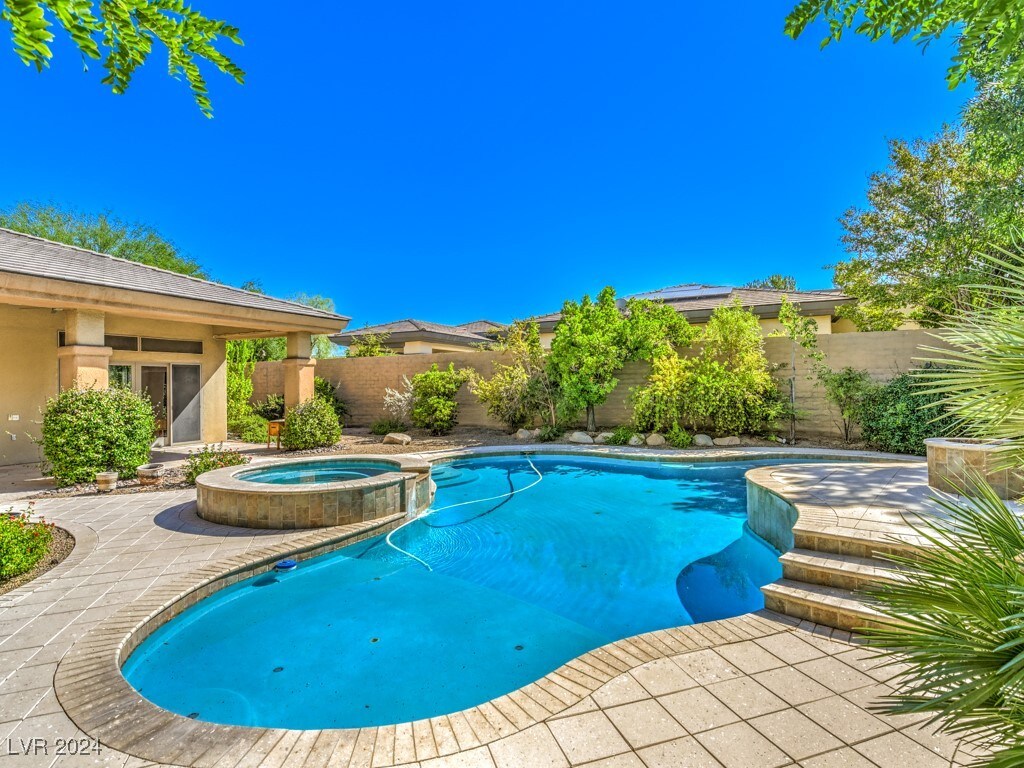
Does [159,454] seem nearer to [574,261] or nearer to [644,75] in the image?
[644,75]

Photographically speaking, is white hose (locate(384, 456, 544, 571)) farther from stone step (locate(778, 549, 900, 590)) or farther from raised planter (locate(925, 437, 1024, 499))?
raised planter (locate(925, 437, 1024, 499))

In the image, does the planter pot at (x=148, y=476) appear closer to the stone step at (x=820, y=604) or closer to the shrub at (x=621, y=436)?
the stone step at (x=820, y=604)

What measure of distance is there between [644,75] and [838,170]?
21.6 ft

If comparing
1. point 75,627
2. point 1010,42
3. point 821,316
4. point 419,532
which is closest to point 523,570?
point 419,532

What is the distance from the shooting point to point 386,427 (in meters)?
16.0

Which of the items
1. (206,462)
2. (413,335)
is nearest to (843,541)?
(206,462)

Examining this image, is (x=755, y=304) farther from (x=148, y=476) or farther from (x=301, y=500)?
(x=148, y=476)

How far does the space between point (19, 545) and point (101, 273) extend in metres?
6.86

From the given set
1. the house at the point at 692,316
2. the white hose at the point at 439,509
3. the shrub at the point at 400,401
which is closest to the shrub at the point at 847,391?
the house at the point at 692,316

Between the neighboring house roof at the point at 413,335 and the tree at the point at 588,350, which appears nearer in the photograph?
the tree at the point at 588,350

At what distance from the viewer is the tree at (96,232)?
72.4ft

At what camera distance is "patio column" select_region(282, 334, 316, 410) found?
42.5 ft

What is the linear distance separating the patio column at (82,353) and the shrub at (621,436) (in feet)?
36.3

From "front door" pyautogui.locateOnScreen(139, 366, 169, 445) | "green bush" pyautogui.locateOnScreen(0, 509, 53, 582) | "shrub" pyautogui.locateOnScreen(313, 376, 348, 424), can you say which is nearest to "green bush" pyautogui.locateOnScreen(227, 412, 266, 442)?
"front door" pyautogui.locateOnScreen(139, 366, 169, 445)
